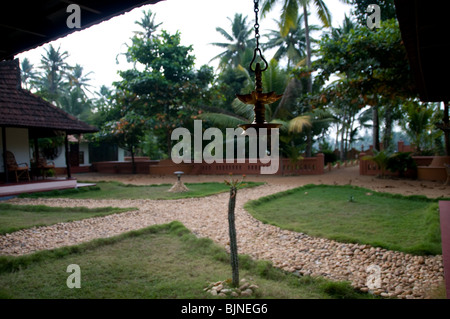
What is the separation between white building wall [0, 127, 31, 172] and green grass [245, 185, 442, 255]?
380 inches

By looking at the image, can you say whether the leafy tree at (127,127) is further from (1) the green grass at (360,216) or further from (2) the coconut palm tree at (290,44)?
(2) the coconut palm tree at (290,44)

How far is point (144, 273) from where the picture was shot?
3689 mm

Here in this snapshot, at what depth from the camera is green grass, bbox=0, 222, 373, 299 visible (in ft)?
10.4

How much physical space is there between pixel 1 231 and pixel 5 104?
661cm

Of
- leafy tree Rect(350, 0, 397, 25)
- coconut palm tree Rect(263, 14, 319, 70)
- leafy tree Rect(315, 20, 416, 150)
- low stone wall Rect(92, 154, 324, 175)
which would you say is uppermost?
coconut palm tree Rect(263, 14, 319, 70)

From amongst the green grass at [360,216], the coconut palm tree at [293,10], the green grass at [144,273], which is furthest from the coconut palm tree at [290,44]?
the green grass at [144,273]

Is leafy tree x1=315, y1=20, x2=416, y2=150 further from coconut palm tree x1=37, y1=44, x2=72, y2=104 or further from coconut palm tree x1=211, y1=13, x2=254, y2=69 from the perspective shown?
coconut palm tree x1=37, y1=44, x2=72, y2=104

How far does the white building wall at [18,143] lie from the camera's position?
11.5 metres

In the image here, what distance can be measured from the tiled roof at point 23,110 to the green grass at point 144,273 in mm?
7431

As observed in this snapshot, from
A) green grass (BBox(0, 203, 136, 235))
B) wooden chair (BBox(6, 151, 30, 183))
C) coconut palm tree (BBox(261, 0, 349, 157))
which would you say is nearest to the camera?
green grass (BBox(0, 203, 136, 235))

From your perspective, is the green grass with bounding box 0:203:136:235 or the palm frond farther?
the palm frond

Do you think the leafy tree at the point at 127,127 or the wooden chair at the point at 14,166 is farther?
the leafy tree at the point at 127,127

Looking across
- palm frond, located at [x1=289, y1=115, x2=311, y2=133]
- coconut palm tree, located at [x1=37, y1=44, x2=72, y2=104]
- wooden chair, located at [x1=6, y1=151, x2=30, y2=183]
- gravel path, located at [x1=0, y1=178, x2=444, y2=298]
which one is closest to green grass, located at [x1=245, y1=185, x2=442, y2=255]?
gravel path, located at [x1=0, y1=178, x2=444, y2=298]
